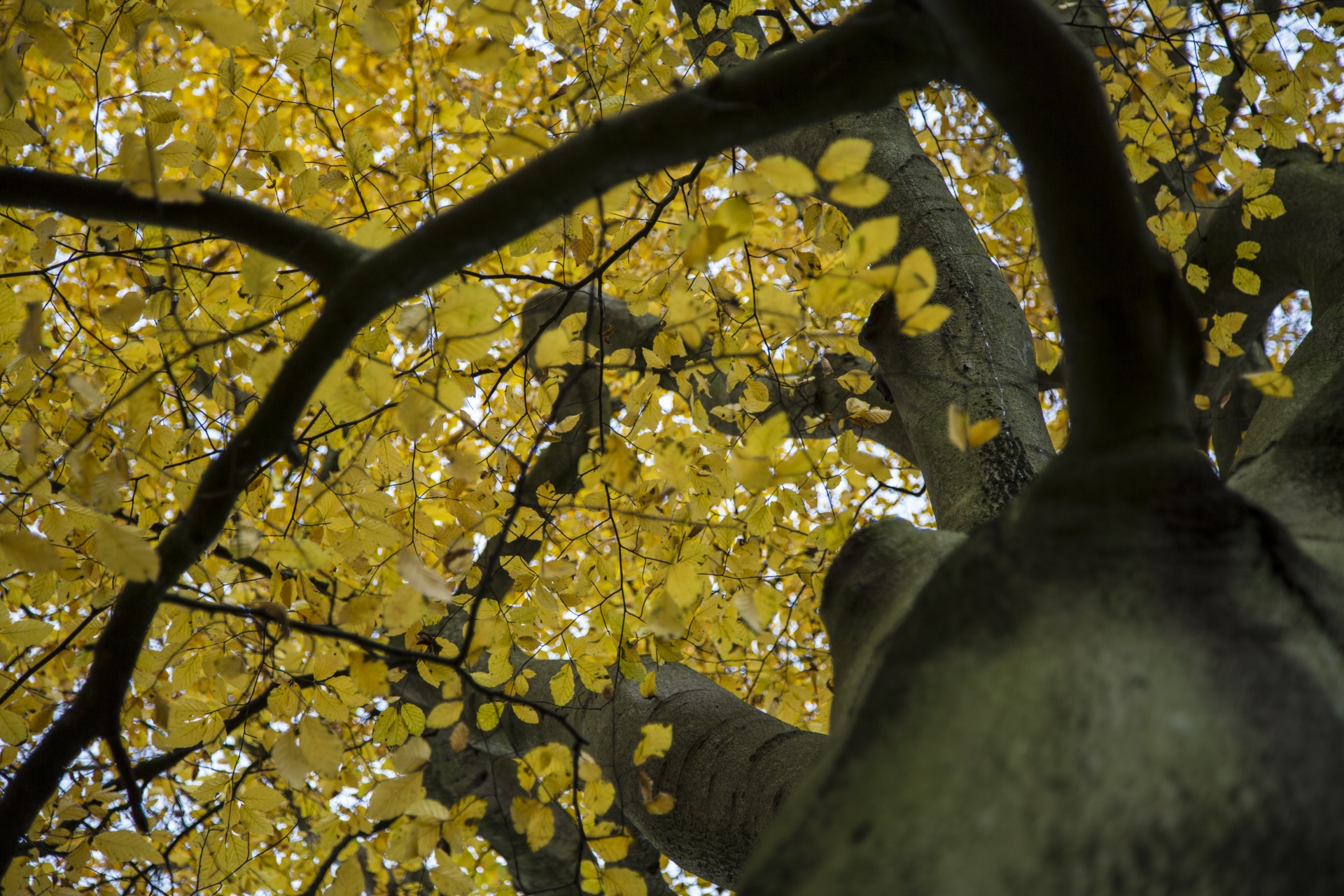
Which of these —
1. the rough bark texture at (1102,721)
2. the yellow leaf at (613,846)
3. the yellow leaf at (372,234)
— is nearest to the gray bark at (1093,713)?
the rough bark texture at (1102,721)

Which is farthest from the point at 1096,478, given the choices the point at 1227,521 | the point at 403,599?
the point at 403,599

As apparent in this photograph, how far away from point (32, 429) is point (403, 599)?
29.7 inches

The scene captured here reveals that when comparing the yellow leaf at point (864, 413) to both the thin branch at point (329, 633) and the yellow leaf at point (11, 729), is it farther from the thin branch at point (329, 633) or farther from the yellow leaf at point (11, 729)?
the yellow leaf at point (11, 729)

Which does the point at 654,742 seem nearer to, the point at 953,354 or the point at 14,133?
the point at 953,354

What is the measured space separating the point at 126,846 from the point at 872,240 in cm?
249

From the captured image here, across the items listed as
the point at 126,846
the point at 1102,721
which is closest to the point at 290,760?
the point at 126,846

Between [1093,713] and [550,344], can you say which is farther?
[550,344]

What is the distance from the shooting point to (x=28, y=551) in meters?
1.32

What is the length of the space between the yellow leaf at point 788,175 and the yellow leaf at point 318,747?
1.44m

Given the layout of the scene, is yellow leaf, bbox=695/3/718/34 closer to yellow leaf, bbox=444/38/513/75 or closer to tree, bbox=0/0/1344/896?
tree, bbox=0/0/1344/896

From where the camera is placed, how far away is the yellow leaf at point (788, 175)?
1.28m

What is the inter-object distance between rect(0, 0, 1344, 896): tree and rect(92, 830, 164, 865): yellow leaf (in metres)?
0.02

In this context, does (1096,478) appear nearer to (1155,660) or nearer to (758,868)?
(1155,660)

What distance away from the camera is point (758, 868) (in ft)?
2.53
